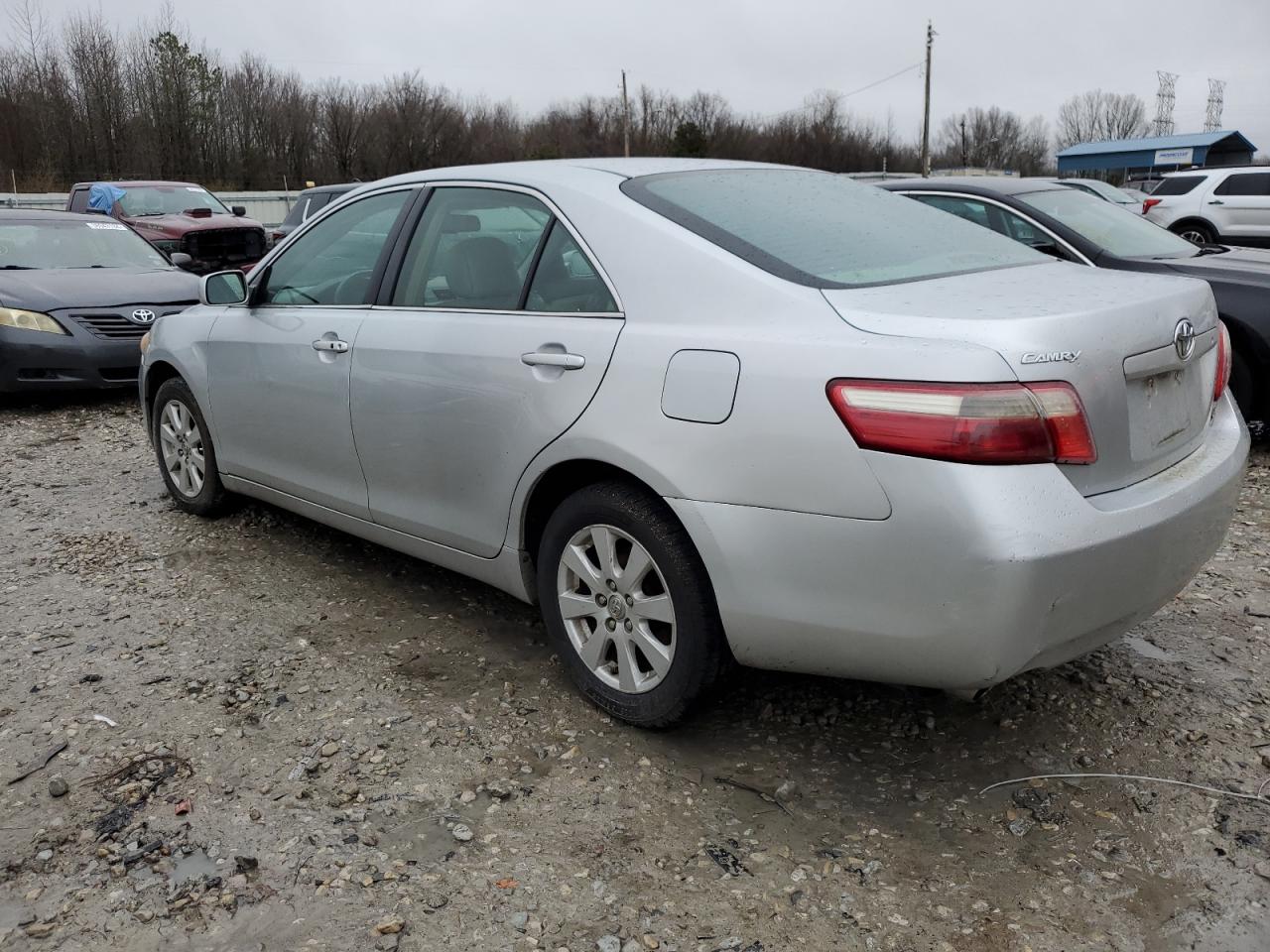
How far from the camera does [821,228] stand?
310cm

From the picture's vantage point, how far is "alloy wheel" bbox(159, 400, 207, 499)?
498 cm

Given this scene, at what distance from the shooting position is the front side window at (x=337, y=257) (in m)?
3.90

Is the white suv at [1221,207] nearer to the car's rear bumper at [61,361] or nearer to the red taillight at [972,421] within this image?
the car's rear bumper at [61,361]

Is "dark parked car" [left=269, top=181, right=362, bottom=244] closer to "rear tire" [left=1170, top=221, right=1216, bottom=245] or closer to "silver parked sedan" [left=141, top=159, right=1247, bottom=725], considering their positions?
"silver parked sedan" [left=141, top=159, right=1247, bottom=725]

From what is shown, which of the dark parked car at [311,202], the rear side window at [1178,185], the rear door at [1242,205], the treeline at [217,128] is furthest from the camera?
the treeline at [217,128]

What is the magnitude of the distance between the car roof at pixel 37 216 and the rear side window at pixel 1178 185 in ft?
55.4

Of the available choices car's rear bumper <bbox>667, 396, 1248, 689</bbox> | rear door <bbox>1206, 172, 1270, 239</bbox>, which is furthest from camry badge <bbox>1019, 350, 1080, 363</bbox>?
rear door <bbox>1206, 172, 1270, 239</bbox>

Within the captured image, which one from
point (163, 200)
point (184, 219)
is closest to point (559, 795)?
point (184, 219)

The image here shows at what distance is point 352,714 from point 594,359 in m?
1.32

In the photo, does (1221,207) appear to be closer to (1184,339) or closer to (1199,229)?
(1199,229)

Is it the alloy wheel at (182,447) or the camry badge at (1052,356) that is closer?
the camry badge at (1052,356)

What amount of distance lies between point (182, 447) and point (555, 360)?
2.84m

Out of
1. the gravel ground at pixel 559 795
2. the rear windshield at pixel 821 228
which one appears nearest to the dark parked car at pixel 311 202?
the gravel ground at pixel 559 795

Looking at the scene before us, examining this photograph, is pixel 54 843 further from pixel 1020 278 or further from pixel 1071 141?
pixel 1071 141
